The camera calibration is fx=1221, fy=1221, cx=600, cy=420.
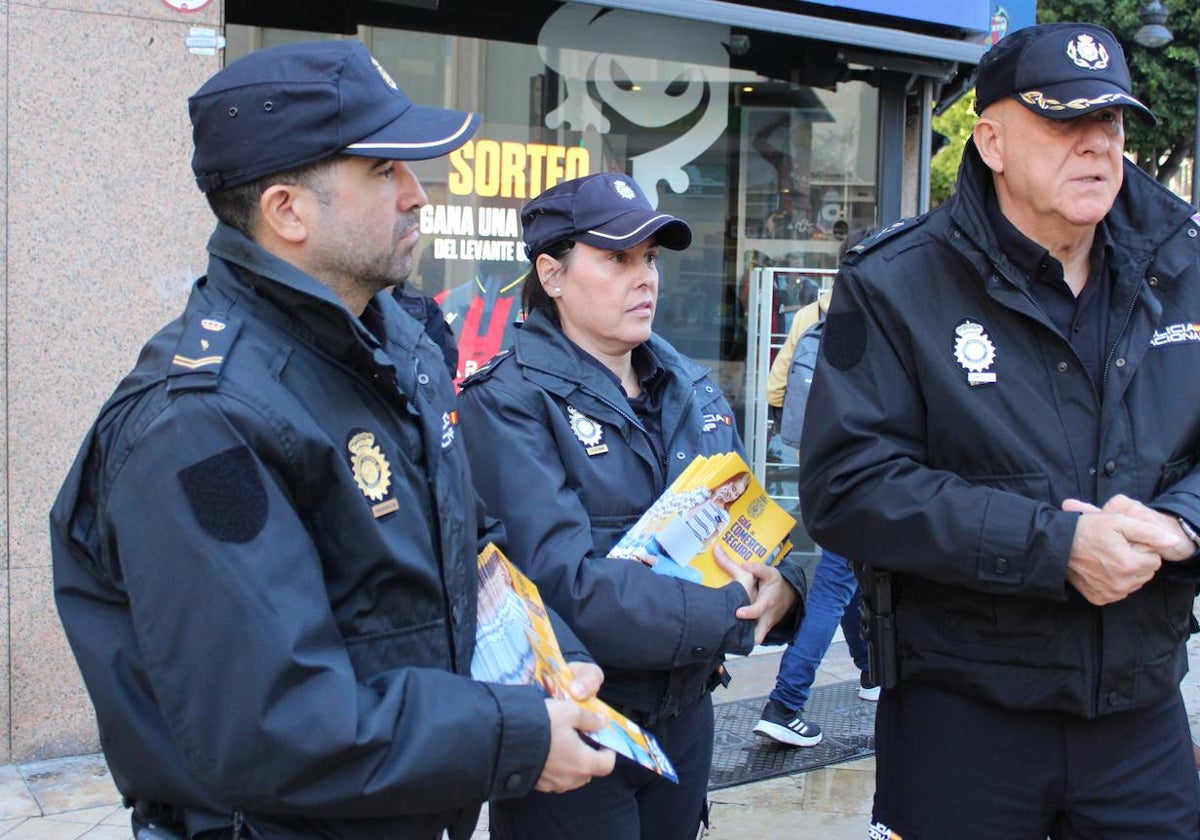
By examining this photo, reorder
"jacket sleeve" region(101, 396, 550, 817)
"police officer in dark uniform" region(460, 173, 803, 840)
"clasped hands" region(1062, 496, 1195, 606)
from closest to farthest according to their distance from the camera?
"jacket sleeve" region(101, 396, 550, 817)
"clasped hands" region(1062, 496, 1195, 606)
"police officer in dark uniform" region(460, 173, 803, 840)

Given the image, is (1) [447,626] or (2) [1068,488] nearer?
(1) [447,626]

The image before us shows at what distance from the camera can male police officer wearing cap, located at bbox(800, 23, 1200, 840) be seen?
240 cm

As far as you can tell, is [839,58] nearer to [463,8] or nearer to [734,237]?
[734,237]

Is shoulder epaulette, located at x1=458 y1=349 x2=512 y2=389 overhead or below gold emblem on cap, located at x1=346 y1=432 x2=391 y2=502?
overhead

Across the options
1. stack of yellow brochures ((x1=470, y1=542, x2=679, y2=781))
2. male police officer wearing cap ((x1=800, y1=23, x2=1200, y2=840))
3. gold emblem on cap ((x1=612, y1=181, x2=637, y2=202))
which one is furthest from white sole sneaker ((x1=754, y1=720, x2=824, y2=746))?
stack of yellow brochures ((x1=470, y1=542, x2=679, y2=781))

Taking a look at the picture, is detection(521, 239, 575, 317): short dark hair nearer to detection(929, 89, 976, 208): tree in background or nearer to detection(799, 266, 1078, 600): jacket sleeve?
detection(799, 266, 1078, 600): jacket sleeve

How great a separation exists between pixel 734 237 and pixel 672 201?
0.47 meters

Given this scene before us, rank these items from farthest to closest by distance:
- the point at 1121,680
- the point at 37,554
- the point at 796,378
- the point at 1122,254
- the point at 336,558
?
the point at 796,378 → the point at 37,554 → the point at 1122,254 → the point at 1121,680 → the point at 336,558

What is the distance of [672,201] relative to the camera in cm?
688

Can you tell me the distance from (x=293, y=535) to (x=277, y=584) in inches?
2.9

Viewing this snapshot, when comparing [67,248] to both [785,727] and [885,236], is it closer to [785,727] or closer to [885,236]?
[885,236]

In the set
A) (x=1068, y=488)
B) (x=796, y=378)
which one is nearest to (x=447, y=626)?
(x=1068, y=488)

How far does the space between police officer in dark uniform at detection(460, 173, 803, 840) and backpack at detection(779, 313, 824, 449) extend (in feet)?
9.21

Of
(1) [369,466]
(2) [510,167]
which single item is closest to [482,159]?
(2) [510,167]
